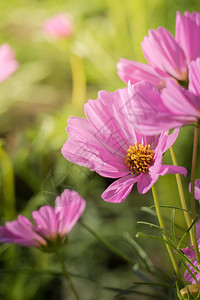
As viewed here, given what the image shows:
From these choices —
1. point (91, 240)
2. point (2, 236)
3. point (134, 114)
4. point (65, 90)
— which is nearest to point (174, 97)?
point (134, 114)

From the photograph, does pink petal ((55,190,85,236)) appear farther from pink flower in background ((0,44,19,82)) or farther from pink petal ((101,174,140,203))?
pink flower in background ((0,44,19,82))

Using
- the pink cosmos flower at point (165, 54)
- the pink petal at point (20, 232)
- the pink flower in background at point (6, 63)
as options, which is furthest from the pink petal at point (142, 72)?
the pink flower in background at point (6, 63)

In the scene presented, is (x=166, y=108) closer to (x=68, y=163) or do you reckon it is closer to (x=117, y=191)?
(x=117, y=191)

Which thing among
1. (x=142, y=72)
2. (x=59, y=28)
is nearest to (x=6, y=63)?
(x=59, y=28)

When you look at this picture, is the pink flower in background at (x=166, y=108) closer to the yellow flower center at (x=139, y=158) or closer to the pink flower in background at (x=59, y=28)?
the yellow flower center at (x=139, y=158)

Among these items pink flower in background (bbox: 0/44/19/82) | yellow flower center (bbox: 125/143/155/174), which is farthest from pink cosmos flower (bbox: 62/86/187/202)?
pink flower in background (bbox: 0/44/19/82)

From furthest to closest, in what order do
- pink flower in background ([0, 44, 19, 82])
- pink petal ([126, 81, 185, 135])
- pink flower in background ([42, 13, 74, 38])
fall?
pink flower in background ([42, 13, 74, 38]) → pink flower in background ([0, 44, 19, 82]) → pink petal ([126, 81, 185, 135])

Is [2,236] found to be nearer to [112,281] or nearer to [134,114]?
[134,114]
